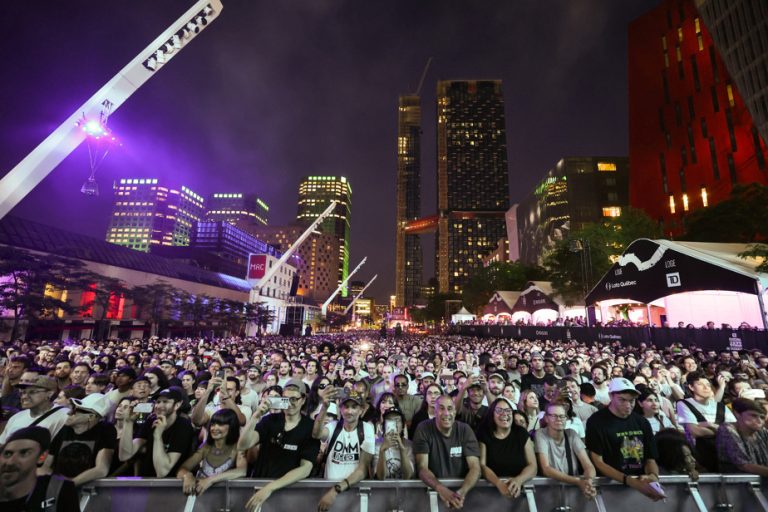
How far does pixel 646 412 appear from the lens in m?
5.47

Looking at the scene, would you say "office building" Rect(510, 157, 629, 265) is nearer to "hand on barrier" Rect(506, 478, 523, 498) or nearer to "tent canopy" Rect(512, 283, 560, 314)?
"tent canopy" Rect(512, 283, 560, 314)

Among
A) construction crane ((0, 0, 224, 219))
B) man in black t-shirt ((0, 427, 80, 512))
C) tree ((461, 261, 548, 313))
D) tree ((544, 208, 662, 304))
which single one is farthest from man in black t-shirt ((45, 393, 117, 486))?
tree ((461, 261, 548, 313))

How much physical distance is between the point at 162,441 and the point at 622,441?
18.6ft

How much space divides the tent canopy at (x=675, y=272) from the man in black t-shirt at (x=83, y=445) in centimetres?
2671

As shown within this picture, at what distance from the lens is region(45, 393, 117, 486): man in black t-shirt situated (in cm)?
379

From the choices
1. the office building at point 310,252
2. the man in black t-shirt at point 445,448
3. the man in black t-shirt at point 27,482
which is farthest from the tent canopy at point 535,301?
the office building at point 310,252

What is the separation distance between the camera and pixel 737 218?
3262 centimetres

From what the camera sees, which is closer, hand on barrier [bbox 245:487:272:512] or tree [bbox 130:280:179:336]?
hand on barrier [bbox 245:487:272:512]

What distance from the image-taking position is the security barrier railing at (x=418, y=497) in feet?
12.6

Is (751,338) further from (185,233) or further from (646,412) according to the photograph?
(185,233)

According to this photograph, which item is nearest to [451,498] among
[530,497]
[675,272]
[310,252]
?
[530,497]

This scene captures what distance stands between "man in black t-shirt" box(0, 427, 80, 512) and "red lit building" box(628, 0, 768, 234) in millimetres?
64202

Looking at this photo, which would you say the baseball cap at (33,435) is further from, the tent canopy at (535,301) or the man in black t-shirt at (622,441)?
the tent canopy at (535,301)

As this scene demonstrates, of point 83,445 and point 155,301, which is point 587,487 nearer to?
point 83,445
